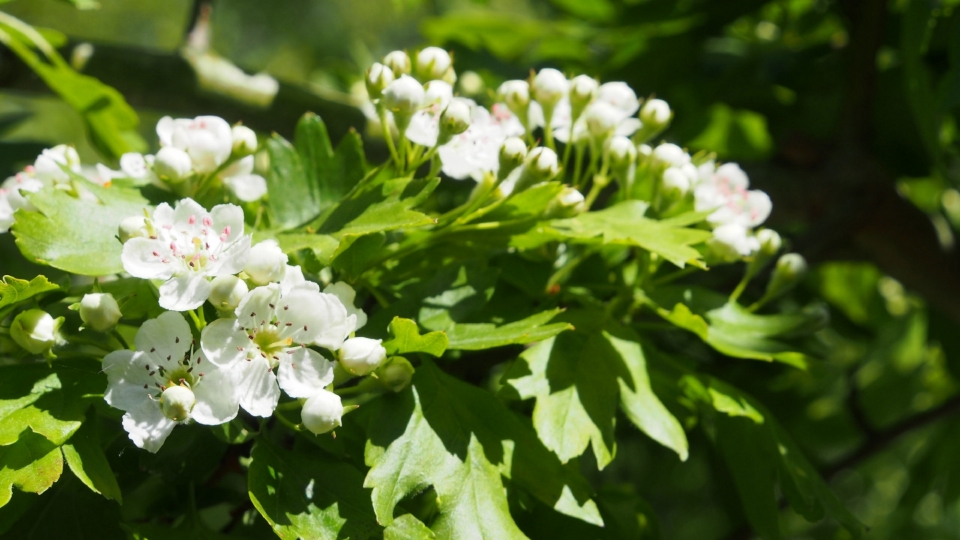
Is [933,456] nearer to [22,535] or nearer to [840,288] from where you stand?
[840,288]

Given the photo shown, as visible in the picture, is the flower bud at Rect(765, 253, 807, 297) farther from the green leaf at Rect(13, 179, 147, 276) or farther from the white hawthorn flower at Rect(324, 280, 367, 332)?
the green leaf at Rect(13, 179, 147, 276)

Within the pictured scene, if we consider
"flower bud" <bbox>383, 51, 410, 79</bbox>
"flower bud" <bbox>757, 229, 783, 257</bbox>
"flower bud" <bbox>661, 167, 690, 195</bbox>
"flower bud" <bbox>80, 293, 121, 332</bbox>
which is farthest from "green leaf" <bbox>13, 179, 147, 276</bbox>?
"flower bud" <bbox>757, 229, 783, 257</bbox>

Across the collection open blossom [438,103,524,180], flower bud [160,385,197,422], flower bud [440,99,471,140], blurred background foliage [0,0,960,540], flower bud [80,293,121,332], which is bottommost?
blurred background foliage [0,0,960,540]

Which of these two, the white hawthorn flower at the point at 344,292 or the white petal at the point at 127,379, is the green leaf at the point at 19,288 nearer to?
the white petal at the point at 127,379

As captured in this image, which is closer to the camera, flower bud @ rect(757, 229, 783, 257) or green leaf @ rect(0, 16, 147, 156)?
flower bud @ rect(757, 229, 783, 257)

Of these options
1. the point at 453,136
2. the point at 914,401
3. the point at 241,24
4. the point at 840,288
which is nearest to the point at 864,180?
the point at 840,288

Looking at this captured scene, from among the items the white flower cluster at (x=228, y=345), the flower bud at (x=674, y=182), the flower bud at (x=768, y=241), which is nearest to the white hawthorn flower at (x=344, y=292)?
the white flower cluster at (x=228, y=345)

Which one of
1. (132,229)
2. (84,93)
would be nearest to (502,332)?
(132,229)
